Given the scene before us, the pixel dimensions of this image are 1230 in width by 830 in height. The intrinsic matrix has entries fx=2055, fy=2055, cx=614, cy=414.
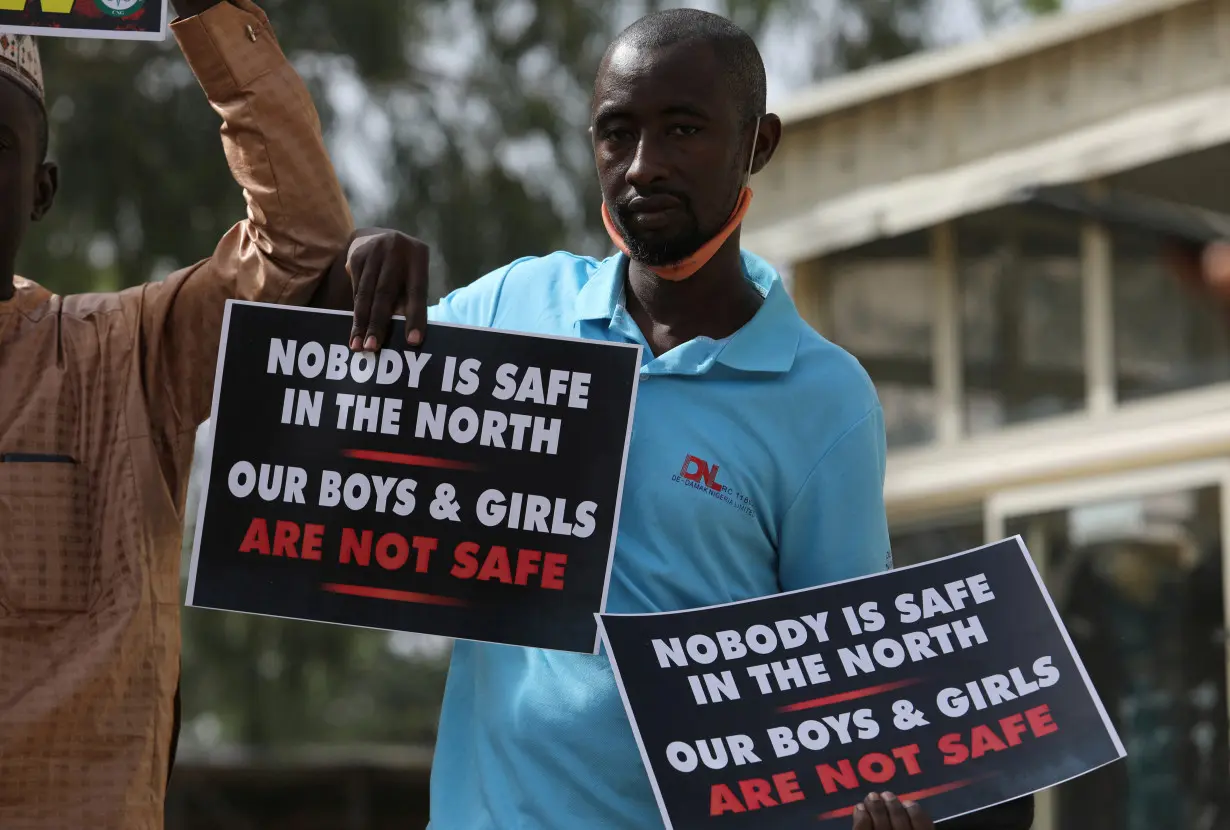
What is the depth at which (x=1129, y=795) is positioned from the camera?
7.61 meters

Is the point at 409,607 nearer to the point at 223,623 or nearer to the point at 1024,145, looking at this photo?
the point at 1024,145

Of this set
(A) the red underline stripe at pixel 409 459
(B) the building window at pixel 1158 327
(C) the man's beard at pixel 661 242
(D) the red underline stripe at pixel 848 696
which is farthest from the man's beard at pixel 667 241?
(B) the building window at pixel 1158 327

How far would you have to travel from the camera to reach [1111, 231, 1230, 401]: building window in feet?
24.3

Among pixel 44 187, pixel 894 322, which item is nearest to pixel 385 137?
pixel 894 322

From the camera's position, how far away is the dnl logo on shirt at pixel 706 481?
267 cm

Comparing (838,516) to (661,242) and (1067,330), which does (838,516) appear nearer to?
(661,242)

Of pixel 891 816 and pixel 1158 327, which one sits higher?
pixel 1158 327

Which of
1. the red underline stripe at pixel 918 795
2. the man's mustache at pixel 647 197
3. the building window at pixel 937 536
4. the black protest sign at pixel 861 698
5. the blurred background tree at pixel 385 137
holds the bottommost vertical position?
the red underline stripe at pixel 918 795

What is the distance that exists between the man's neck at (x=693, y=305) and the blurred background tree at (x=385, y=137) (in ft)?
28.7

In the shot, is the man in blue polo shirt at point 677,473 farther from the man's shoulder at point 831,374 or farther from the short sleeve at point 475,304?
the short sleeve at point 475,304

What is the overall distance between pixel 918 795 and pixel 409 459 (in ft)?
2.54

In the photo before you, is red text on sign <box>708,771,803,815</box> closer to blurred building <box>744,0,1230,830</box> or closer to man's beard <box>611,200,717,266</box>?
man's beard <box>611,200,717,266</box>

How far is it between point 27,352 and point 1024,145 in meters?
6.03

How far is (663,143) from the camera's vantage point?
106 inches
